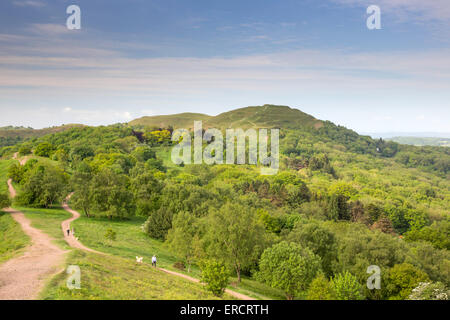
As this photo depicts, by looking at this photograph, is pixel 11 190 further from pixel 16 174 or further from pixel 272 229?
pixel 272 229

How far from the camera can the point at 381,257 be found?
164 feet

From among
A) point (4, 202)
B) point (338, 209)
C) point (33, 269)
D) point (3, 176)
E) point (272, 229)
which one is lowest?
point (338, 209)

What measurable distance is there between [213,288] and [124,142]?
17267 cm

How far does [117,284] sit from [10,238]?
29.7 meters

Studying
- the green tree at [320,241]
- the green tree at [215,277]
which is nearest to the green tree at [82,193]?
the green tree at [320,241]

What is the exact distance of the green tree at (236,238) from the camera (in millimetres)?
46906

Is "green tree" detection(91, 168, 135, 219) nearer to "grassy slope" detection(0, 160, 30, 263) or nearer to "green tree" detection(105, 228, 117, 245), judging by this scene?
"grassy slope" detection(0, 160, 30, 263)

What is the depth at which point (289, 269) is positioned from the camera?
38.8 m

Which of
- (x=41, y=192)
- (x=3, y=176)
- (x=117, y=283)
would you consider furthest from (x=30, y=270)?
(x=3, y=176)

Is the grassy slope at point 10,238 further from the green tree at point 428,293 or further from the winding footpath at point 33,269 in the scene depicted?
the green tree at point 428,293

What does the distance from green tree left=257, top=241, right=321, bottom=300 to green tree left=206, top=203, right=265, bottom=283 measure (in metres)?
5.17

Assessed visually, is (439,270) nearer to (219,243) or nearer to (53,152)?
(219,243)

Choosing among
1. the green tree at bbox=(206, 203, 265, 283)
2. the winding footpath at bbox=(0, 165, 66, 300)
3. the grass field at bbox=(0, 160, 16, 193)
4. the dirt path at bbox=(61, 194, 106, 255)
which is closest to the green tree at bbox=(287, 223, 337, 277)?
the green tree at bbox=(206, 203, 265, 283)

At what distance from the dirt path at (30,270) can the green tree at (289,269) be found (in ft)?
83.0
